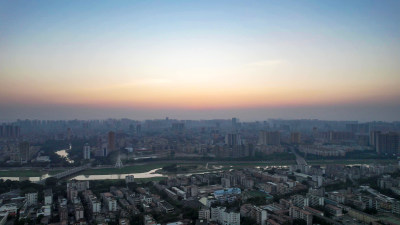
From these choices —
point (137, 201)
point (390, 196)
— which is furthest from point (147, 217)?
point (390, 196)

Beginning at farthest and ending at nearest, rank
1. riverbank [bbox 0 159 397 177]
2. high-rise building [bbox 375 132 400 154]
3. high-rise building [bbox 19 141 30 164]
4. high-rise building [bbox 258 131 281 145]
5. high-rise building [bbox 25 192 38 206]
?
high-rise building [bbox 258 131 281 145], high-rise building [bbox 375 132 400 154], high-rise building [bbox 19 141 30 164], riverbank [bbox 0 159 397 177], high-rise building [bbox 25 192 38 206]

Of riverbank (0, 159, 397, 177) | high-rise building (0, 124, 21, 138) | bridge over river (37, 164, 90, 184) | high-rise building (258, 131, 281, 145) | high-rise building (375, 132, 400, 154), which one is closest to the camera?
bridge over river (37, 164, 90, 184)

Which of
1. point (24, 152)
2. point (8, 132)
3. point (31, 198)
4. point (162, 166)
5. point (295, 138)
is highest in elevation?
point (8, 132)

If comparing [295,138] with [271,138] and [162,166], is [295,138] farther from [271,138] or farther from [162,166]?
[162,166]

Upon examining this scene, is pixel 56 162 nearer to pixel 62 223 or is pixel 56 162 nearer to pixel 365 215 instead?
pixel 62 223

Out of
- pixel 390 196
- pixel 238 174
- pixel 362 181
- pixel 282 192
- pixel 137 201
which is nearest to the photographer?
pixel 137 201

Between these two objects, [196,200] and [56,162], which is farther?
[56,162]

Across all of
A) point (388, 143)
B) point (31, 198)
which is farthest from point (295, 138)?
point (31, 198)

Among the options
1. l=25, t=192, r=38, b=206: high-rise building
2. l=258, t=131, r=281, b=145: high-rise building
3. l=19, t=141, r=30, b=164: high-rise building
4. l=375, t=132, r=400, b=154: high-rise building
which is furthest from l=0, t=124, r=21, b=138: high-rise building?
l=375, t=132, r=400, b=154: high-rise building

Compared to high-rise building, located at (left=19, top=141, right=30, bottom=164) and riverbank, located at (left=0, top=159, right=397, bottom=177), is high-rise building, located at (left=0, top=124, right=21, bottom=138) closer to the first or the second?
high-rise building, located at (left=19, top=141, right=30, bottom=164)
